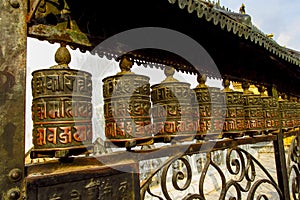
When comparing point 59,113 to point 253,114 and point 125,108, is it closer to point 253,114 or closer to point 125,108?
point 125,108

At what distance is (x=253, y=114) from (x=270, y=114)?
0.35m

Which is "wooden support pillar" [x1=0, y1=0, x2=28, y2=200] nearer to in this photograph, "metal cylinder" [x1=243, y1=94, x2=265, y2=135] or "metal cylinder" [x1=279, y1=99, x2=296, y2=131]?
"metal cylinder" [x1=243, y1=94, x2=265, y2=135]

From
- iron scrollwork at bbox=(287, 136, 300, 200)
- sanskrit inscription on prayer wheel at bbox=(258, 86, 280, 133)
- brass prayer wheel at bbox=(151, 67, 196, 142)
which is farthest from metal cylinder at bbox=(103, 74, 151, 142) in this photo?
iron scrollwork at bbox=(287, 136, 300, 200)

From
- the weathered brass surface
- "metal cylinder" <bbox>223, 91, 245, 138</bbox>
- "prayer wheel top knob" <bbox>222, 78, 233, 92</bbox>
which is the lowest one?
the weathered brass surface

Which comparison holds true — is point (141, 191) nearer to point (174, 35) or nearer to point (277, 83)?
point (174, 35)

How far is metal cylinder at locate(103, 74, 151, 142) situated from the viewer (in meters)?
1.38

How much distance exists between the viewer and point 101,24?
4.78 ft

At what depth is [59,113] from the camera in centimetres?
116

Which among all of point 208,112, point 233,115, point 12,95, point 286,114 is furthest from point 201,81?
point 286,114

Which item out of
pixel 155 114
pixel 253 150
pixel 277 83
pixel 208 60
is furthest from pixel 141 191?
pixel 253 150

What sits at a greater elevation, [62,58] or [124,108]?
[62,58]

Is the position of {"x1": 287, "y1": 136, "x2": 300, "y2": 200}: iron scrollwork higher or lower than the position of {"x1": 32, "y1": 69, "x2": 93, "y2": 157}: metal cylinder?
lower

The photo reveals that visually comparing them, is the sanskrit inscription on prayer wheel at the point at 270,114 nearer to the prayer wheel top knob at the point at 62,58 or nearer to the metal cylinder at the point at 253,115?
the metal cylinder at the point at 253,115

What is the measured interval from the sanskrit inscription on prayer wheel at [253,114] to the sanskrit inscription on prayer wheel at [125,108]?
1.29 m
